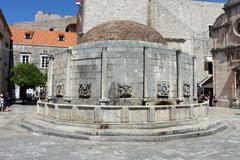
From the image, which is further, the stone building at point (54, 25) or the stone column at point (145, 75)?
the stone building at point (54, 25)

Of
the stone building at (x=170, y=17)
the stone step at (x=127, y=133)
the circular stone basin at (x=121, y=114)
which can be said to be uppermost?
the stone building at (x=170, y=17)

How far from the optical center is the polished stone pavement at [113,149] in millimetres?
6652

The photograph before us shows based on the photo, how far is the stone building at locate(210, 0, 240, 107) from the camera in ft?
83.8

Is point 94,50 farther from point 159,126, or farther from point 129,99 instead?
point 159,126

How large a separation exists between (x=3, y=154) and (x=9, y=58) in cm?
3136

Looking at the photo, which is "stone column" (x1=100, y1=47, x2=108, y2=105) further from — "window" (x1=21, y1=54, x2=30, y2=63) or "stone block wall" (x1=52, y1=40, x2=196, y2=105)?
"window" (x1=21, y1=54, x2=30, y2=63)

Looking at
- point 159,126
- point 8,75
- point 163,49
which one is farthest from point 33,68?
point 159,126

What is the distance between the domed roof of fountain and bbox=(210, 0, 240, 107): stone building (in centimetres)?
1509

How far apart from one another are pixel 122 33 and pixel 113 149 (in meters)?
6.53

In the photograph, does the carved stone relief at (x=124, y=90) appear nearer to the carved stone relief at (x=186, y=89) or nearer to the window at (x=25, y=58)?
the carved stone relief at (x=186, y=89)

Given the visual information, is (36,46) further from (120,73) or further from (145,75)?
(145,75)

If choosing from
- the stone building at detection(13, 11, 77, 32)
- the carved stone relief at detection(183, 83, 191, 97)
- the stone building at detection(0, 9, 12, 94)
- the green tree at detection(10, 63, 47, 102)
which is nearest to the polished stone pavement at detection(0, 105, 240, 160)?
the carved stone relief at detection(183, 83, 191, 97)

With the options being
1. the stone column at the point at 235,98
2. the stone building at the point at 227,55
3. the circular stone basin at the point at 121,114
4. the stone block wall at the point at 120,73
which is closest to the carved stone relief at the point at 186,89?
the stone block wall at the point at 120,73

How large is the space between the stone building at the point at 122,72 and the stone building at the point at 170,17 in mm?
20894
